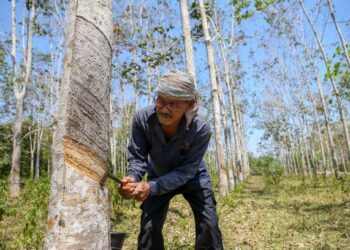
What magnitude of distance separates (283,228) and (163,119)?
12.7 feet

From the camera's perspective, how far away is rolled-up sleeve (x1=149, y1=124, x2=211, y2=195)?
2.15 m

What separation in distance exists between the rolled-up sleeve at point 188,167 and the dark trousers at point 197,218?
25 centimetres

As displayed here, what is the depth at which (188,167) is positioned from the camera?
2320mm

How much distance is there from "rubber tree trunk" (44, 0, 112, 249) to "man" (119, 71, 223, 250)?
0.56 m

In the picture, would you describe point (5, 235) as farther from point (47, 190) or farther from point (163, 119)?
point (163, 119)

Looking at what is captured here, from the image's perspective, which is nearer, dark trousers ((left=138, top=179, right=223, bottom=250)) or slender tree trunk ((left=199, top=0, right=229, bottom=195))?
dark trousers ((left=138, top=179, right=223, bottom=250))

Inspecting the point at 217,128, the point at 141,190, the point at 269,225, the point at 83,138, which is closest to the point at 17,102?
the point at 217,128

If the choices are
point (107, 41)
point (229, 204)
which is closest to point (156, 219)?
point (107, 41)

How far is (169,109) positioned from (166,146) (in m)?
0.38

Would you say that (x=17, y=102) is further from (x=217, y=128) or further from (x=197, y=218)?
(x=197, y=218)

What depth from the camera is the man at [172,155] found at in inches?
82.7

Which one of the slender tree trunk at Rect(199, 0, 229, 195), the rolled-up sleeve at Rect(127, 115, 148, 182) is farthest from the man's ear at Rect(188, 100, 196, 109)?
the slender tree trunk at Rect(199, 0, 229, 195)

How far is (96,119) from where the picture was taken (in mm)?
1498

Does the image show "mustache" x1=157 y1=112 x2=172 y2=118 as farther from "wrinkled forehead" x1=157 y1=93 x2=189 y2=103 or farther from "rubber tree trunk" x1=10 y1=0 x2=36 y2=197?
"rubber tree trunk" x1=10 y1=0 x2=36 y2=197
